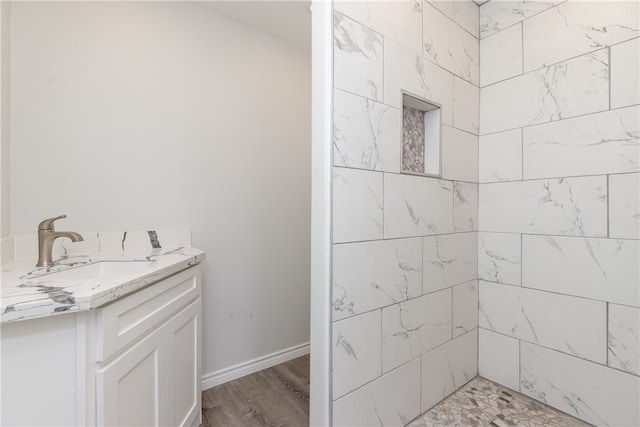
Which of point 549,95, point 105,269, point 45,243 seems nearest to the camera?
point 45,243

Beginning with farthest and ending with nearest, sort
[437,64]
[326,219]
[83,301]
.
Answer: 1. [437,64]
2. [326,219]
3. [83,301]

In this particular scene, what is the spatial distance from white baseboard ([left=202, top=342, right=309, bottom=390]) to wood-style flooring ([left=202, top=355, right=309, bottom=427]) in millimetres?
31

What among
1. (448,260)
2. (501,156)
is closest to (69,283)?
(448,260)

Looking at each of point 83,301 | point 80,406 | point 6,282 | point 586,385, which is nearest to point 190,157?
point 6,282

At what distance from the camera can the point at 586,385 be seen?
148 cm

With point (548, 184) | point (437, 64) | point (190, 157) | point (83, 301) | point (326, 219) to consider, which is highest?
point (437, 64)

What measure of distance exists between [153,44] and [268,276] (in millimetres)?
1693

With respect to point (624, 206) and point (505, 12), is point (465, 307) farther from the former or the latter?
point (505, 12)

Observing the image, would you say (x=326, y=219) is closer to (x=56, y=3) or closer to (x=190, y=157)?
(x=190, y=157)

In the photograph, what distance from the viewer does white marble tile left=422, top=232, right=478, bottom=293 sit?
156cm

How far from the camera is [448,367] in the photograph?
169 centimetres

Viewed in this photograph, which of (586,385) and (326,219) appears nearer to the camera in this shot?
(326,219)

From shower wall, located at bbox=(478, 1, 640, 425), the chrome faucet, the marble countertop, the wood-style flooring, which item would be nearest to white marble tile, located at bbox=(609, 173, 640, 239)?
shower wall, located at bbox=(478, 1, 640, 425)

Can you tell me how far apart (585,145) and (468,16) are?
1057 millimetres
